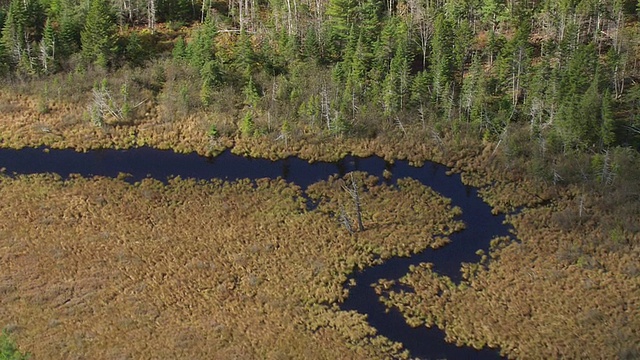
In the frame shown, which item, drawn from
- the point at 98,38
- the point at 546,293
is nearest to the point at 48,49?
the point at 98,38

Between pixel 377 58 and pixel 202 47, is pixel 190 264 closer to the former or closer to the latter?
pixel 202 47

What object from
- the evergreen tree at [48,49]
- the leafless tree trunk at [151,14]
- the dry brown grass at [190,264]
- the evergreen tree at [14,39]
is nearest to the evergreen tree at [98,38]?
the evergreen tree at [48,49]

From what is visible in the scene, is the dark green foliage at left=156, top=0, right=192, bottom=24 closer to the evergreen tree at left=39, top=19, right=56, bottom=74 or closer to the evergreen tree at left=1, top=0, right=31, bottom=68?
the evergreen tree at left=39, top=19, right=56, bottom=74

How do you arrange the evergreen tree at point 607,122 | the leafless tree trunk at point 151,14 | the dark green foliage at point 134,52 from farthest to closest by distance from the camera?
the leafless tree trunk at point 151,14
the dark green foliage at point 134,52
the evergreen tree at point 607,122

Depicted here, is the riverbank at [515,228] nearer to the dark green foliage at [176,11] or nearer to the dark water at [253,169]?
the dark water at [253,169]

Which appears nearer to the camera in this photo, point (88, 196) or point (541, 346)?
point (541, 346)

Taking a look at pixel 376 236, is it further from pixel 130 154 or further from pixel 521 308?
pixel 130 154

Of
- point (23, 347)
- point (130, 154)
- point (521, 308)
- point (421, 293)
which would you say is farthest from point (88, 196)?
point (521, 308)
